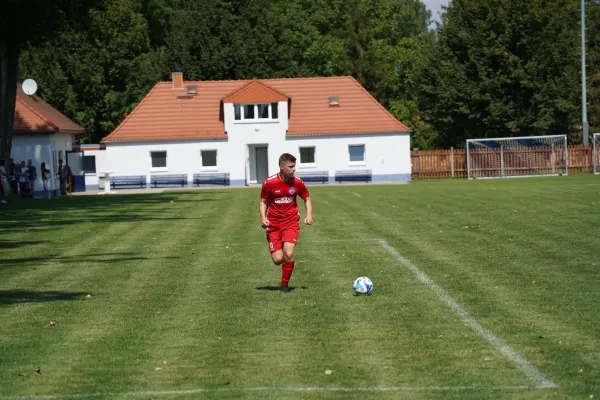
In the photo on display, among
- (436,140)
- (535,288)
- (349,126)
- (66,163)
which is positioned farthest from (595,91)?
(535,288)

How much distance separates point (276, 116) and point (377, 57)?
21.2 m

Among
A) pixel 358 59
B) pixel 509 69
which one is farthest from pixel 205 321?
pixel 358 59

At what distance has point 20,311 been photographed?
13.2 m

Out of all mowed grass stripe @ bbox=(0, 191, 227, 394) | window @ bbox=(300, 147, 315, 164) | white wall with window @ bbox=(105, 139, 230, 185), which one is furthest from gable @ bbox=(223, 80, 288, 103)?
mowed grass stripe @ bbox=(0, 191, 227, 394)

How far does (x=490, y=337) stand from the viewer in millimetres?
10477

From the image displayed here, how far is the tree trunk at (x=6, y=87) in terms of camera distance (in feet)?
142

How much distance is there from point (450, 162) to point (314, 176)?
8.74 m

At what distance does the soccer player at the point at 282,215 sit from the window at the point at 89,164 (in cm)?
5750

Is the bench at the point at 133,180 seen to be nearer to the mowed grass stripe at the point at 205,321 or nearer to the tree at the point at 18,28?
the tree at the point at 18,28

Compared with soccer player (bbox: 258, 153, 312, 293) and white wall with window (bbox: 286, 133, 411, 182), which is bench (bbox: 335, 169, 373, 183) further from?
soccer player (bbox: 258, 153, 312, 293)

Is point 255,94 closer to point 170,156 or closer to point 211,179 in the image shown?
point 211,179

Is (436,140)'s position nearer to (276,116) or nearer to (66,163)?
(276,116)

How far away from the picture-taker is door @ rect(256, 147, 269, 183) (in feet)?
234

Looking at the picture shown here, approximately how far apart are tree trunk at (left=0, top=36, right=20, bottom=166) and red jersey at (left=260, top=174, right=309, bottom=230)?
30.5 meters
